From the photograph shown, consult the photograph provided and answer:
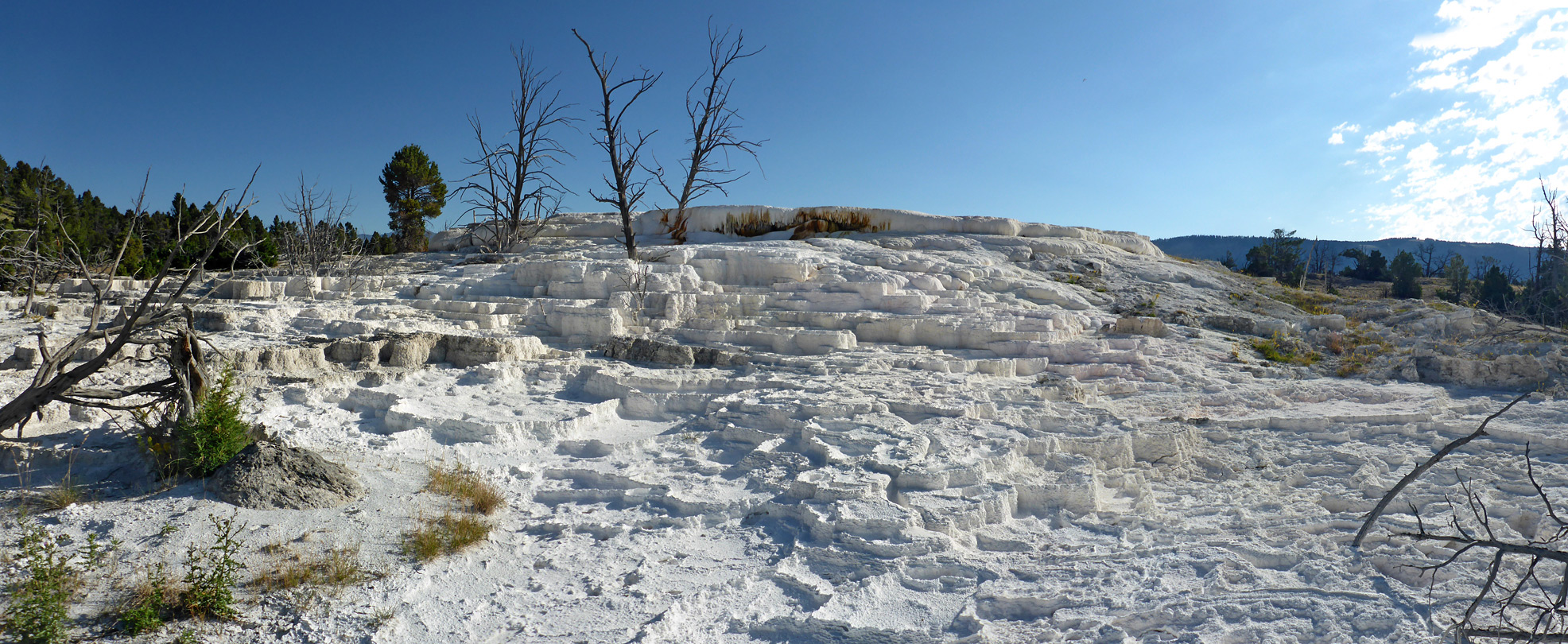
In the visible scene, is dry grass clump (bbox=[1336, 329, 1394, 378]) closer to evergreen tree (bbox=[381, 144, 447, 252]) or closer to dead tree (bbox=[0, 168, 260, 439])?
dead tree (bbox=[0, 168, 260, 439])

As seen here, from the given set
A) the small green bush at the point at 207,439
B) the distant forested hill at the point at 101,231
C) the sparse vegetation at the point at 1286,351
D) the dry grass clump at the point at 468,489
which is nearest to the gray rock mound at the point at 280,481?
the small green bush at the point at 207,439

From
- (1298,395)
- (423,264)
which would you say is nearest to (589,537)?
(1298,395)

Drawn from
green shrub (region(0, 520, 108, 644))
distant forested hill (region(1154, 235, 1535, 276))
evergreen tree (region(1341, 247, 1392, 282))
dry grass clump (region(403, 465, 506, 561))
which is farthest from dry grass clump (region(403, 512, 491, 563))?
distant forested hill (region(1154, 235, 1535, 276))

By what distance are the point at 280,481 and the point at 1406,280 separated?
106 feet

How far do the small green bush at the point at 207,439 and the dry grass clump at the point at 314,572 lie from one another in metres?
1.29

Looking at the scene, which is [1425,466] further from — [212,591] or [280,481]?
[280,481]

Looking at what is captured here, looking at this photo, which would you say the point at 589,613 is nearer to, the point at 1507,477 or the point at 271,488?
the point at 271,488

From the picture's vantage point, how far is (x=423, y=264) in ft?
52.4

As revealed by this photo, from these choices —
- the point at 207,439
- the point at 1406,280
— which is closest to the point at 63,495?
the point at 207,439

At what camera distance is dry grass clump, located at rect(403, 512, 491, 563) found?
4031mm

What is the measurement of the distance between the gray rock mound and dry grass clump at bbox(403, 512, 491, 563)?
72 cm

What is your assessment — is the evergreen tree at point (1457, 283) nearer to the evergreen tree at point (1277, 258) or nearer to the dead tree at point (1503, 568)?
the evergreen tree at point (1277, 258)

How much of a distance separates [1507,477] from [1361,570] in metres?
2.85

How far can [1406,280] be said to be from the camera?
Answer: 84.1 ft
